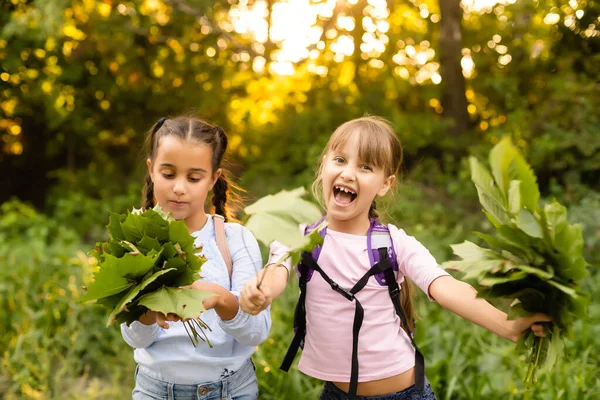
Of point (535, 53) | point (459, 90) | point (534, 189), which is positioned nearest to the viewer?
point (534, 189)

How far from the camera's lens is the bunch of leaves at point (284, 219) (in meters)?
1.55

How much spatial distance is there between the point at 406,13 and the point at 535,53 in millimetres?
2966

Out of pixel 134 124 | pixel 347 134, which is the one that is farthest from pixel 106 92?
pixel 347 134

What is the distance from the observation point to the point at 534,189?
148 centimetres

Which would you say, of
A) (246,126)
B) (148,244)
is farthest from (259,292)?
(246,126)

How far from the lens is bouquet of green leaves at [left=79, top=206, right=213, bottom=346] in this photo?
166cm

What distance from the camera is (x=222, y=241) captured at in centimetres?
219

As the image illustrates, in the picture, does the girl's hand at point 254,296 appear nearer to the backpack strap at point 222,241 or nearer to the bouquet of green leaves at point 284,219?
the bouquet of green leaves at point 284,219

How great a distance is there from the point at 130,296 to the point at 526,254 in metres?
0.99

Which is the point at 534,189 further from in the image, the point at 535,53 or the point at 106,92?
the point at 106,92

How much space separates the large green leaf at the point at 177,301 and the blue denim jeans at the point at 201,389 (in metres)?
0.51

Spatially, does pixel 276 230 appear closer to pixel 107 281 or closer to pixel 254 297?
pixel 254 297

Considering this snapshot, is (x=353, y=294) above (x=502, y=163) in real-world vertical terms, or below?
below

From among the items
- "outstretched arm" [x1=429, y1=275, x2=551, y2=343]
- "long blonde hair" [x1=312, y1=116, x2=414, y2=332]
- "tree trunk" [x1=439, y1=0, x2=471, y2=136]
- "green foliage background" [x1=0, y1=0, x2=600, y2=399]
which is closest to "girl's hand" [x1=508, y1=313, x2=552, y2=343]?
"outstretched arm" [x1=429, y1=275, x2=551, y2=343]
